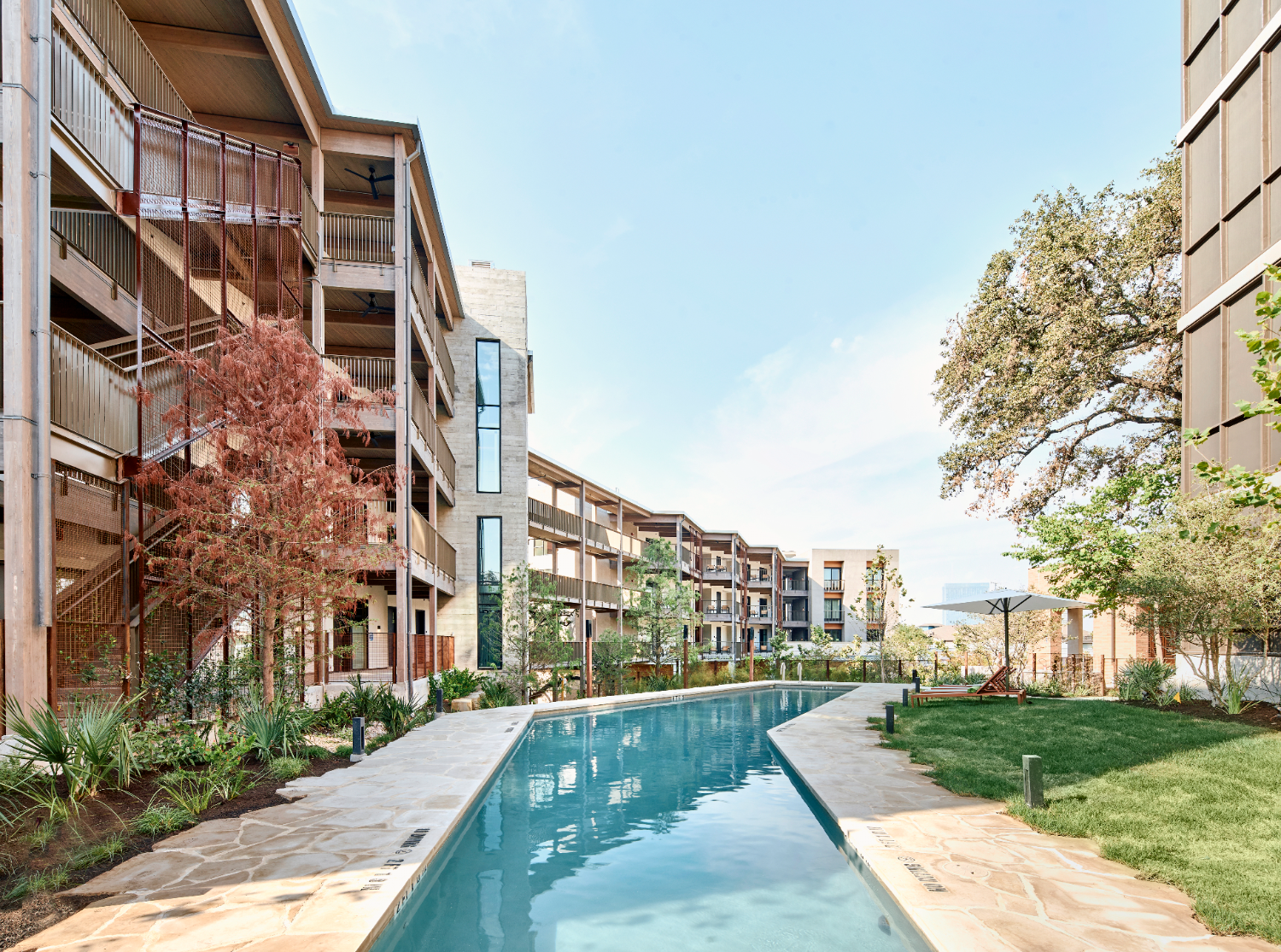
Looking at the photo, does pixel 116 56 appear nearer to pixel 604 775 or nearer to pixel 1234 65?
pixel 604 775

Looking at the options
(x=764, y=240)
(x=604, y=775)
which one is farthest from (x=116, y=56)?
(x=764, y=240)

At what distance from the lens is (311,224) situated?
48.3 feet

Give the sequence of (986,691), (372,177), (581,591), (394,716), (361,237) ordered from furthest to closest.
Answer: (581,591), (986,691), (372,177), (361,237), (394,716)

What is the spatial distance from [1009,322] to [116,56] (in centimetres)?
1797

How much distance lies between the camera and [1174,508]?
1373cm

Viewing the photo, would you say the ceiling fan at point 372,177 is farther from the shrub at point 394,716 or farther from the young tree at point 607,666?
the young tree at point 607,666

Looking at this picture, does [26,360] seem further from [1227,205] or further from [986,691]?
[986,691]

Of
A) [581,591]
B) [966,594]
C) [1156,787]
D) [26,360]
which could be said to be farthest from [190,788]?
[581,591]

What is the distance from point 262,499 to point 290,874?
5.21 m

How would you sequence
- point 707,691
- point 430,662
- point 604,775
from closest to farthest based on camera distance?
point 604,775 < point 430,662 < point 707,691

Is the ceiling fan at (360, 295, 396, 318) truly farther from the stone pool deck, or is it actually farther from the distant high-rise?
the distant high-rise

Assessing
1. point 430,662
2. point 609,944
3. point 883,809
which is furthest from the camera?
point 430,662

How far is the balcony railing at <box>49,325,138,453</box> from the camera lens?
8.72 metres

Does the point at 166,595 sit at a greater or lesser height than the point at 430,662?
greater
